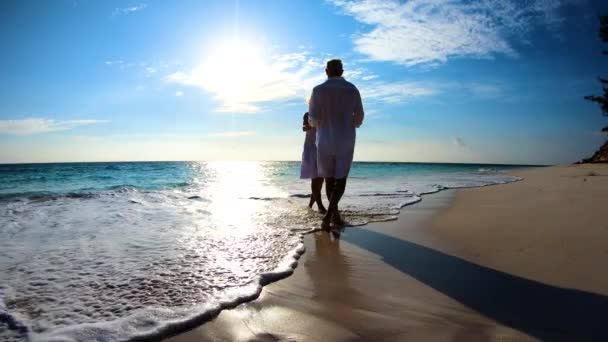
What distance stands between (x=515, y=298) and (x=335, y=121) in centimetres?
296

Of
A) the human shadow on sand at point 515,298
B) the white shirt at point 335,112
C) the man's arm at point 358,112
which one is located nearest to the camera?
the human shadow on sand at point 515,298

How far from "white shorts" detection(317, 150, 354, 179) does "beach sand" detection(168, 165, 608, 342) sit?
880mm

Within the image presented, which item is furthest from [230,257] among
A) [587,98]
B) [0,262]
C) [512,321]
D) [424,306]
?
[587,98]

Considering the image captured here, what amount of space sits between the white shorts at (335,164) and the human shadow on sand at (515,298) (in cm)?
164

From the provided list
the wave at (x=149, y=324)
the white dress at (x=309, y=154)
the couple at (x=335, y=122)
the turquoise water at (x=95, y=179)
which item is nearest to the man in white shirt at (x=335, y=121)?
the couple at (x=335, y=122)

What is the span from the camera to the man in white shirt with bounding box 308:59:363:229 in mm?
4504

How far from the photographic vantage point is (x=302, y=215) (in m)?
5.48

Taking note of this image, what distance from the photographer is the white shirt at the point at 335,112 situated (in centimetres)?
450

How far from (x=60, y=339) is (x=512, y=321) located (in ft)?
7.23

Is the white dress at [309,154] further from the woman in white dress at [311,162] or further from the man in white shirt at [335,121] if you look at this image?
the man in white shirt at [335,121]

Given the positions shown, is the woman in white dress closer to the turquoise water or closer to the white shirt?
the white shirt

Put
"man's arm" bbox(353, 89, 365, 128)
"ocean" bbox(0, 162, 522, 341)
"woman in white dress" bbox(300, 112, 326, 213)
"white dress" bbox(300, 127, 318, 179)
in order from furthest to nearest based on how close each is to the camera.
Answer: "white dress" bbox(300, 127, 318, 179) → "woman in white dress" bbox(300, 112, 326, 213) → "man's arm" bbox(353, 89, 365, 128) → "ocean" bbox(0, 162, 522, 341)

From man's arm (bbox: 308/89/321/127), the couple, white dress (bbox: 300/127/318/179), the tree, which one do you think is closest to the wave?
the couple

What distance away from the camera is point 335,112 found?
453cm
